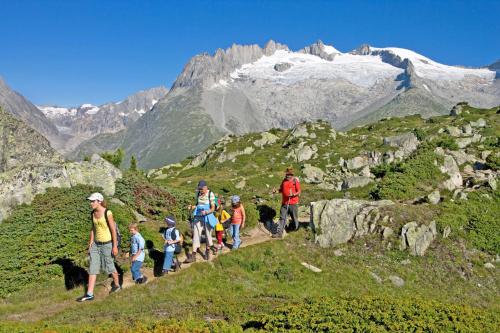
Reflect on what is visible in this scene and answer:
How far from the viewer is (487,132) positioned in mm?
57438

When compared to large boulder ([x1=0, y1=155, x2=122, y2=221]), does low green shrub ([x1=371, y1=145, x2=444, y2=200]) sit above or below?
below

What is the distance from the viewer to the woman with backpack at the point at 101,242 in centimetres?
1677

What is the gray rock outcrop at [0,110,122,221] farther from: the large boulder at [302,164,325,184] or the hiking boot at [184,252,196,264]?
the large boulder at [302,164,325,184]

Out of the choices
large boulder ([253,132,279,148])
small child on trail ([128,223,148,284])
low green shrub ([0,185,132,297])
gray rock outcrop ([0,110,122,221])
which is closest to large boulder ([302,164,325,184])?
large boulder ([253,132,279,148])

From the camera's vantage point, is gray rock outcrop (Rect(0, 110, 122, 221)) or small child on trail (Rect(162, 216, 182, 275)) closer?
small child on trail (Rect(162, 216, 182, 275))

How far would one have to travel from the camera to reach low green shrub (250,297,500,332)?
12312 millimetres

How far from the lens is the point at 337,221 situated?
24641 millimetres

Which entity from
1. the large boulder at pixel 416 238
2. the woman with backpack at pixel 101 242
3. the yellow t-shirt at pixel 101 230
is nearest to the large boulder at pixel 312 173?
the large boulder at pixel 416 238

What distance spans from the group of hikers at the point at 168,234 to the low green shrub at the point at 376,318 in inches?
252

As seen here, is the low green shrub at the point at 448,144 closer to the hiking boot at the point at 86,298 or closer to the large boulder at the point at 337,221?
the large boulder at the point at 337,221

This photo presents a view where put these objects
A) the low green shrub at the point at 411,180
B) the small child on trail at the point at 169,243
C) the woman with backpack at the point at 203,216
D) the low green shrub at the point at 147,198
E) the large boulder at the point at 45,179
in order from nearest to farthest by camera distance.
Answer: the small child on trail at the point at 169,243
the woman with backpack at the point at 203,216
the large boulder at the point at 45,179
the low green shrub at the point at 147,198
the low green shrub at the point at 411,180

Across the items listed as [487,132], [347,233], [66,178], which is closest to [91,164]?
[66,178]

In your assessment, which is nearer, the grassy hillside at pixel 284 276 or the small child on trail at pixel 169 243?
the grassy hillside at pixel 284 276

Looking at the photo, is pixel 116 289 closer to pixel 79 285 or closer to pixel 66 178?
pixel 79 285
